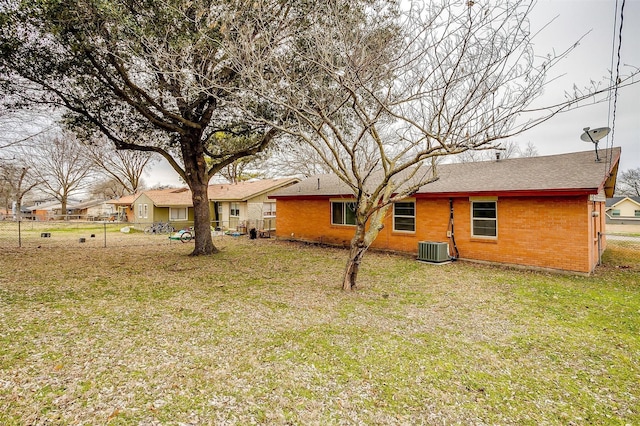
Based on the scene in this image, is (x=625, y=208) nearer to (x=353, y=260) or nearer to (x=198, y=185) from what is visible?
(x=353, y=260)

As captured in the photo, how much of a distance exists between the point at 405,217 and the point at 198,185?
8369mm

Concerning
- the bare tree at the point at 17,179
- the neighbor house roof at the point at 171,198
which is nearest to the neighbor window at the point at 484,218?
the bare tree at the point at 17,179

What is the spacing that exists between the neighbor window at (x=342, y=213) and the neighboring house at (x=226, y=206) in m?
6.10

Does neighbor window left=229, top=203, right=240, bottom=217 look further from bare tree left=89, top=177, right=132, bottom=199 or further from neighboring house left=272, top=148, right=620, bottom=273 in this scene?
bare tree left=89, top=177, right=132, bottom=199

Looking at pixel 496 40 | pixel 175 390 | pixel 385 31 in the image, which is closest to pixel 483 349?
pixel 175 390

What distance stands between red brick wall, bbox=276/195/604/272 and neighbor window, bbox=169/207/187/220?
17115mm

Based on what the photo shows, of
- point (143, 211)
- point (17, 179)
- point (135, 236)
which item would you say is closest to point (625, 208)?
point (135, 236)

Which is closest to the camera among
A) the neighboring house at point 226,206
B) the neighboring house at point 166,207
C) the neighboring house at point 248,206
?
the neighboring house at point 248,206

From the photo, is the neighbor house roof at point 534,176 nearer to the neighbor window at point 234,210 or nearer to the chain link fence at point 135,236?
the chain link fence at point 135,236

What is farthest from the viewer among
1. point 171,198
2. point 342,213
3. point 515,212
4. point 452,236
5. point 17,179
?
point 171,198

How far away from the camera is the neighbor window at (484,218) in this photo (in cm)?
1017

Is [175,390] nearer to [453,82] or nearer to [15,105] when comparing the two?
[453,82]

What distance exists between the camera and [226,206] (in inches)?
891

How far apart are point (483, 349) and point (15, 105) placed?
14.4m
